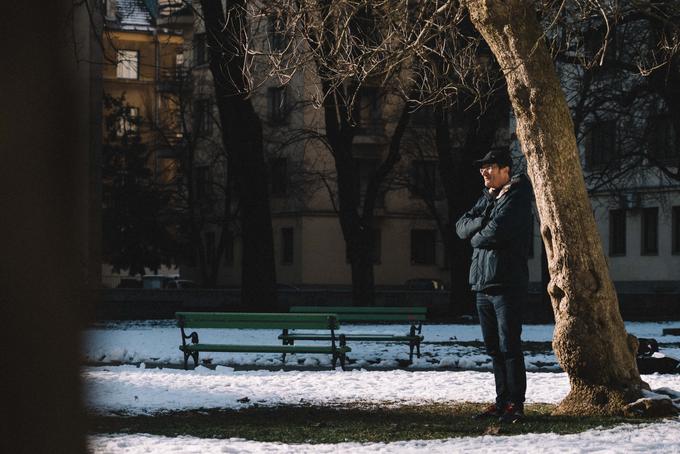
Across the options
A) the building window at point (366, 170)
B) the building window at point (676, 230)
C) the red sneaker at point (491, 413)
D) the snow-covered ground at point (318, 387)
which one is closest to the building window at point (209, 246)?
the building window at point (366, 170)

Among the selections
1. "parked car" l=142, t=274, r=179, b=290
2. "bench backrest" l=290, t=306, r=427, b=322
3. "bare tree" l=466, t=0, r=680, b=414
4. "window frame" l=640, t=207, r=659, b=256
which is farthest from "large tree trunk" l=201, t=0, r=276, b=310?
"parked car" l=142, t=274, r=179, b=290

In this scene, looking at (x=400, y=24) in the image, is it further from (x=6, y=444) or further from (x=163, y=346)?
(x=6, y=444)

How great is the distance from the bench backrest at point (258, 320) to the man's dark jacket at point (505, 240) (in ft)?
19.7

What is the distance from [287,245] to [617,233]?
56.1 feet

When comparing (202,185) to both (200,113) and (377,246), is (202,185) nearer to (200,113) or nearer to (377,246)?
(200,113)

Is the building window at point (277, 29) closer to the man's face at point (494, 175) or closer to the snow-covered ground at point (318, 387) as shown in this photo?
the snow-covered ground at point (318, 387)

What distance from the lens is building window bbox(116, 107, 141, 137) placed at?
56469mm

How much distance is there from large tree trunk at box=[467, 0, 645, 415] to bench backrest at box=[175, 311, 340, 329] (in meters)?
5.34

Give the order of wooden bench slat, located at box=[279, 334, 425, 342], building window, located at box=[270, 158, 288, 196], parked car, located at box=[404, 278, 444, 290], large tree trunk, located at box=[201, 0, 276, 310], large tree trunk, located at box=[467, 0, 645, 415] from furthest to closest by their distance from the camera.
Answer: parked car, located at box=[404, 278, 444, 290] → building window, located at box=[270, 158, 288, 196] → large tree trunk, located at box=[201, 0, 276, 310] → wooden bench slat, located at box=[279, 334, 425, 342] → large tree trunk, located at box=[467, 0, 645, 415]

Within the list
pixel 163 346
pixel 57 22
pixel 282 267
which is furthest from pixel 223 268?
pixel 57 22

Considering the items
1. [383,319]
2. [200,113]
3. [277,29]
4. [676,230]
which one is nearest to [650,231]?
[676,230]

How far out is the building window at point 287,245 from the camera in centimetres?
6384

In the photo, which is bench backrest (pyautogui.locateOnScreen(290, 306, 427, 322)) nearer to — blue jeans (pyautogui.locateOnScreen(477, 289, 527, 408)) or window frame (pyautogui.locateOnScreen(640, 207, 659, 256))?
blue jeans (pyautogui.locateOnScreen(477, 289, 527, 408))

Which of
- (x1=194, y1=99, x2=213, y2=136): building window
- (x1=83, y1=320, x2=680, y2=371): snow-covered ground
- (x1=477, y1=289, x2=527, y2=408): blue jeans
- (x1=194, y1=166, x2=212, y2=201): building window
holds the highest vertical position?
(x1=194, y1=99, x2=213, y2=136): building window
